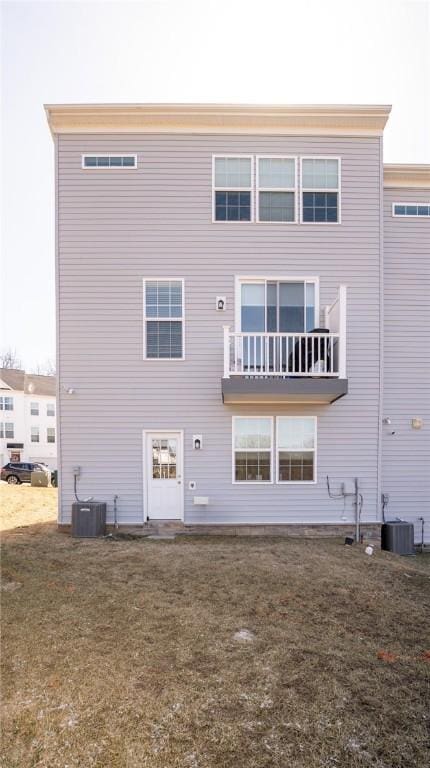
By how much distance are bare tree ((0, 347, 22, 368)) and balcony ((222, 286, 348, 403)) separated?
48.5 m

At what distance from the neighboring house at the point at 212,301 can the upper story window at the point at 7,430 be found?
23.8m

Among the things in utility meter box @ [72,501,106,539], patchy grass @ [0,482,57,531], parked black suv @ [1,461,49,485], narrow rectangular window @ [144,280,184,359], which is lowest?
parked black suv @ [1,461,49,485]

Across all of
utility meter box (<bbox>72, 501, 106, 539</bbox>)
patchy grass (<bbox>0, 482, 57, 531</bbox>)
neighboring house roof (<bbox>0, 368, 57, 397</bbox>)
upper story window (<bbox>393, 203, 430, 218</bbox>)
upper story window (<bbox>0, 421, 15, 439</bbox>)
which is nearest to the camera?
utility meter box (<bbox>72, 501, 106, 539</bbox>)

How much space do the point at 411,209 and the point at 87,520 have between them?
9.33 metres

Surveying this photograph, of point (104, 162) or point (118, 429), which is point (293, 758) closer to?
point (118, 429)

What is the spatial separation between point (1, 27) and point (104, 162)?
8.11 feet

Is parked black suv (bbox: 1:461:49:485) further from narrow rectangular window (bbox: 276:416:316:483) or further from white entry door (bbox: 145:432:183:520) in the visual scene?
narrow rectangular window (bbox: 276:416:316:483)

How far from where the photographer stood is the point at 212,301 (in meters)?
7.70

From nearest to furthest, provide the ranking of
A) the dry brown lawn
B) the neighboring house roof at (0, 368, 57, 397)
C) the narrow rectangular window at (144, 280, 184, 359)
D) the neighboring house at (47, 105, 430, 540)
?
the dry brown lawn, the neighboring house at (47, 105, 430, 540), the narrow rectangular window at (144, 280, 184, 359), the neighboring house roof at (0, 368, 57, 397)

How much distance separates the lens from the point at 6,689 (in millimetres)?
2920

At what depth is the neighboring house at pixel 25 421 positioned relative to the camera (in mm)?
28078

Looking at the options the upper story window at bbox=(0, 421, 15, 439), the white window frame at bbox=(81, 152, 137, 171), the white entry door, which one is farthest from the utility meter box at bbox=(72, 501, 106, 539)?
the upper story window at bbox=(0, 421, 15, 439)

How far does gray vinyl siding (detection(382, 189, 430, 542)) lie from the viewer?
816 centimetres

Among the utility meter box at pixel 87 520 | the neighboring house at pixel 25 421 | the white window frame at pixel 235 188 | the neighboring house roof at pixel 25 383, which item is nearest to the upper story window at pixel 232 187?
the white window frame at pixel 235 188
